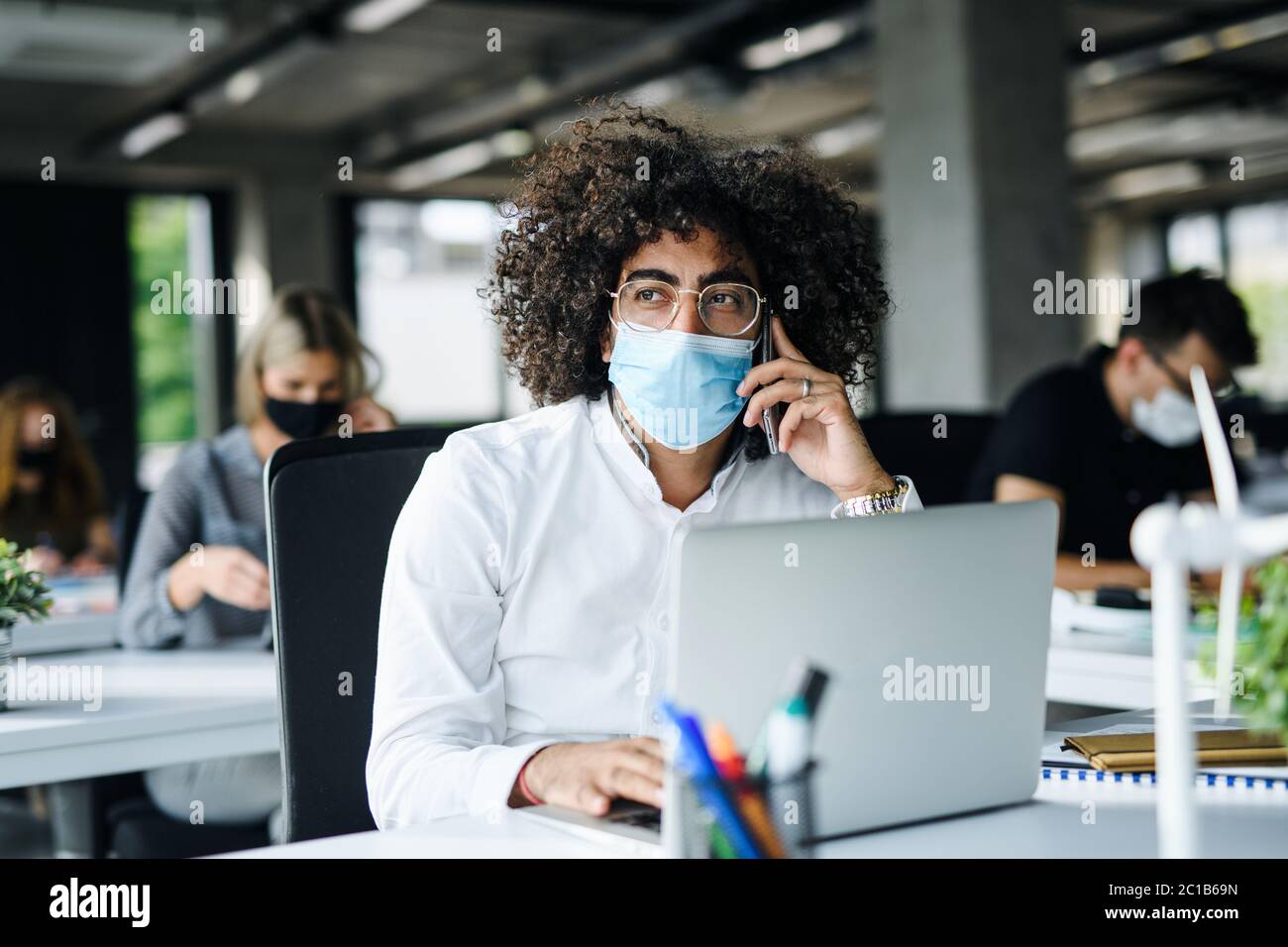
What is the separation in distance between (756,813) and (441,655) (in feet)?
2.21

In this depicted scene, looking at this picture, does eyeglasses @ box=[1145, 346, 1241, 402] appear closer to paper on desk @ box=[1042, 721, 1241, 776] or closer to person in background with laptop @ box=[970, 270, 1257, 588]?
person in background with laptop @ box=[970, 270, 1257, 588]

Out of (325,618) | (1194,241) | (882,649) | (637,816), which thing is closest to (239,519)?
(325,618)

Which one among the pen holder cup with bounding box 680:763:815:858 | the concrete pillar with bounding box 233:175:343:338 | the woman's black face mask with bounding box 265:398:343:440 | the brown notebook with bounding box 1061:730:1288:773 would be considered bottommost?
the brown notebook with bounding box 1061:730:1288:773

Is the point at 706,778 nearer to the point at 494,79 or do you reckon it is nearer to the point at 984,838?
the point at 984,838

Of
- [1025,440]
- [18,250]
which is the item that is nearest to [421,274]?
[18,250]

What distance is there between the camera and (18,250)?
10.3 metres

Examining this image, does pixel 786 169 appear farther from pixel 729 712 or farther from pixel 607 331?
pixel 729 712

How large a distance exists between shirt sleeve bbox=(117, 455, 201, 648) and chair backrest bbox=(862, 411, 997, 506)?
150 cm

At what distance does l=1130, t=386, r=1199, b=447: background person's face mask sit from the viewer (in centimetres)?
351

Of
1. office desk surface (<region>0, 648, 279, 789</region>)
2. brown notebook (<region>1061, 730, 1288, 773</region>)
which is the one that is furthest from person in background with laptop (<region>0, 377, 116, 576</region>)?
brown notebook (<region>1061, 730, 1288, 773</region>)

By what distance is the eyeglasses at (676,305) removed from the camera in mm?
1813

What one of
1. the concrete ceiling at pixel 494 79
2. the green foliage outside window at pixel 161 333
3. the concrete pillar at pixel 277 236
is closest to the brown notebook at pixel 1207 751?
the concrete ceiling at pixel 494 79

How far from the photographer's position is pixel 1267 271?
13.5m

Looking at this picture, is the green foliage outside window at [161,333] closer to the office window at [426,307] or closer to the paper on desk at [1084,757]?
the office window at [426,307]
